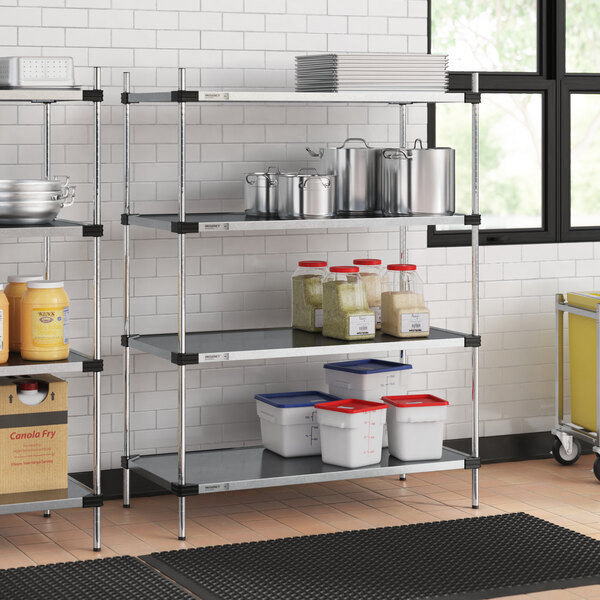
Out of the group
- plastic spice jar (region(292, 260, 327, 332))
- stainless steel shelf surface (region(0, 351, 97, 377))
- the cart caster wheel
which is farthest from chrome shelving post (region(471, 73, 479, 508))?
stainless steel shelf surface (region(0, 351, 97, 377))

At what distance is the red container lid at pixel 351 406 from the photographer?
16.9 feet

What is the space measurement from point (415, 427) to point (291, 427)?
54 centimetres

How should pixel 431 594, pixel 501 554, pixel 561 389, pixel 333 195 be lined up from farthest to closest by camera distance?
pixel 561 389, pixel 333 195, pixel 501 554, pixel 431 594

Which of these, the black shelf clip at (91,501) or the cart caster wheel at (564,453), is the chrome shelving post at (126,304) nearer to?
the black shelf clip at (91,501)

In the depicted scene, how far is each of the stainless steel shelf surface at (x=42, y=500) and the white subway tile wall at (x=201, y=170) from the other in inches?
27.1

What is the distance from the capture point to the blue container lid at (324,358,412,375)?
18.1ft

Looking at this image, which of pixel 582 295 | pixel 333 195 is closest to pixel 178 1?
pixel 333 195

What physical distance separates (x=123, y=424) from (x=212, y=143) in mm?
1340

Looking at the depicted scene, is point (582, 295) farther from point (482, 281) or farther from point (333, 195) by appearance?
point (333, 195)

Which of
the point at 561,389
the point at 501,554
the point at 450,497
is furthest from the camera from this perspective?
the point at 561,389

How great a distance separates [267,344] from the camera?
5.15 meters

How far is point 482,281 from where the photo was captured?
619cm

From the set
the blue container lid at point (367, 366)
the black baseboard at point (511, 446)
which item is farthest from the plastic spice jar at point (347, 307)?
the black baseboard at point (511, 446)

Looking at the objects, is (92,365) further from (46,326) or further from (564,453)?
(564,453)
